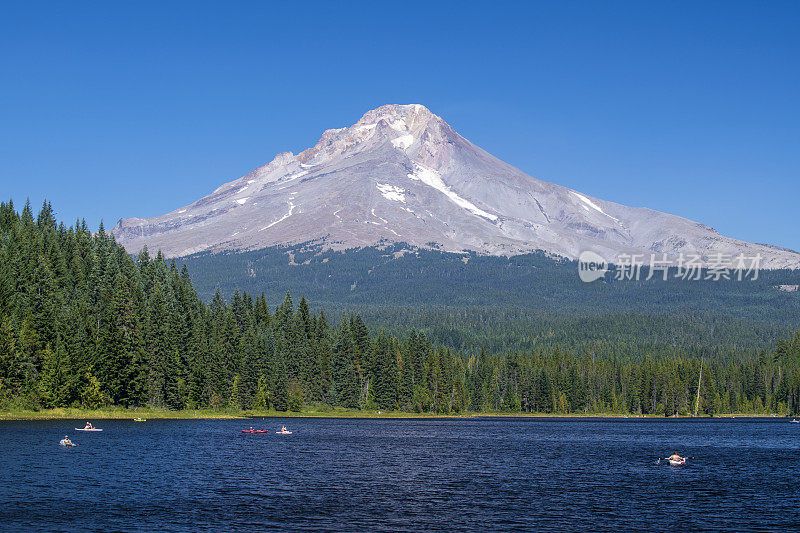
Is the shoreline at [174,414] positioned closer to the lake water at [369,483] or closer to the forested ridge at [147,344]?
the forested ridge at [147,344]

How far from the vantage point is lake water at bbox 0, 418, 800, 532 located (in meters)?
55.8

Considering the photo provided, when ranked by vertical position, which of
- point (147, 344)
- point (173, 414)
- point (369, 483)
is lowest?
point (369, 483)

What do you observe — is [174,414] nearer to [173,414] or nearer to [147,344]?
[173,414]

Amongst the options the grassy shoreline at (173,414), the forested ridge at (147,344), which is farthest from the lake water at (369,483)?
the forested ridge at (147,344)

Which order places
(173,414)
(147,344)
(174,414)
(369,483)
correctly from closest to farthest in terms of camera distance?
1. (369,483)
2. (147,344)
3. (173,414)
4. (174,414)

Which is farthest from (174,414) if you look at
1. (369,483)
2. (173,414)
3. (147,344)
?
(369,483)

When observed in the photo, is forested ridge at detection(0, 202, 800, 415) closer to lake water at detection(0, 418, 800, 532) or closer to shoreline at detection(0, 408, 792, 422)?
shoreline at detection(0, 408, 792, 422)

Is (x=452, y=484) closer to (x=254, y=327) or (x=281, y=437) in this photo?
(x=281, y=437)

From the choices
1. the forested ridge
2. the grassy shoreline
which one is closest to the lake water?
the grassy shoreline

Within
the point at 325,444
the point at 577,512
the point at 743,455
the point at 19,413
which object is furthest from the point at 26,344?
the point at 743,455

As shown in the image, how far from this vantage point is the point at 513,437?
5394 inches

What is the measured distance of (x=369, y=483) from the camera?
241 feet

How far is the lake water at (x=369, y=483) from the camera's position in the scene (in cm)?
5584

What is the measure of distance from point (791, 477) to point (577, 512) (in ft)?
122
